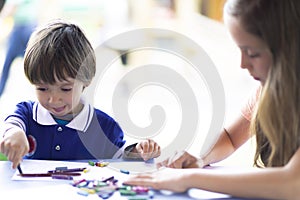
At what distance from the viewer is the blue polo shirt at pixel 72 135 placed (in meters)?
1.05

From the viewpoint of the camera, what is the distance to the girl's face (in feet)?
2.59

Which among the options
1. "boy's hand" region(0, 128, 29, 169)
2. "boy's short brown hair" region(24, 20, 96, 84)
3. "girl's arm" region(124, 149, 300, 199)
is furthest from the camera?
"boy's short brown hair" region(24, 20, 96, 84)

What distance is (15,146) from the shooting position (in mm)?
880

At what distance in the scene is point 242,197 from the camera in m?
0.77

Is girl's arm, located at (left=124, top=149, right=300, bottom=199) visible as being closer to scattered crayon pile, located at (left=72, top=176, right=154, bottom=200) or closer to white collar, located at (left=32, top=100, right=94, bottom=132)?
scattered crayon pile, located at (left=72, top=176, right=154, bottom=200)

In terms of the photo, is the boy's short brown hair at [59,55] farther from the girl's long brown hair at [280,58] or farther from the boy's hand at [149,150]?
the girl's long brown hair at [280,58]

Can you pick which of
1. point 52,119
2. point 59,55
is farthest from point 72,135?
point 59,55

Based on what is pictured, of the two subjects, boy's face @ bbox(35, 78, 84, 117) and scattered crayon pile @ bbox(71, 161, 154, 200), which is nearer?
scattered crayon pile @ bbox(71, 161, 154, 200)

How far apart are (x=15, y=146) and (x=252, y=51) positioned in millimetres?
452

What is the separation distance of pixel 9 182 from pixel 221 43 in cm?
151

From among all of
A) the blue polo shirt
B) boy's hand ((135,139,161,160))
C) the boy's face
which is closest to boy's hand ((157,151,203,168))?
boy's hand ((135,139,161,160))

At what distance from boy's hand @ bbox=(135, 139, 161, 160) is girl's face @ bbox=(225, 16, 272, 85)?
25 centimetres

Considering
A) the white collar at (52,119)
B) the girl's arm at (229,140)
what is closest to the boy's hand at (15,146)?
the white collar at (52,119)

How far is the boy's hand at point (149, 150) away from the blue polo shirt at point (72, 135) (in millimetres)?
86
